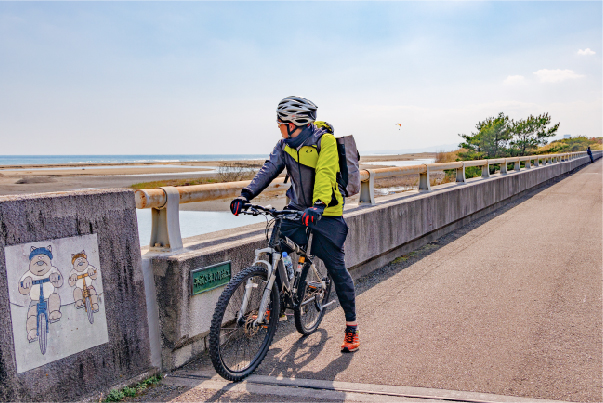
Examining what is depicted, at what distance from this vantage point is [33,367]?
2.77m

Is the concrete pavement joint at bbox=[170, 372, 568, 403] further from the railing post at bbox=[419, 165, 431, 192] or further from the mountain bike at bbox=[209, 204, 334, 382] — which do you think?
the railing post at bbox=[419, 165, 431, 192]

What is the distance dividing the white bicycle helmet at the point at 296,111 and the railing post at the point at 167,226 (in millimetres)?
1075

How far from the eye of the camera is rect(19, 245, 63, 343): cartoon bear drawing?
9.09ft

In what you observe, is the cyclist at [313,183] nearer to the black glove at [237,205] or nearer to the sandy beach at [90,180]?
the black glove at [237,205]

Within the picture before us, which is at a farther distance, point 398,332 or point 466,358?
point 398,332

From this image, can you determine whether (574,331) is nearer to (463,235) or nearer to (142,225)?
(463,235)

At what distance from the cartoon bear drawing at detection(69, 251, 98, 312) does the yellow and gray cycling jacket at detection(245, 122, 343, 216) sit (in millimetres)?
1365

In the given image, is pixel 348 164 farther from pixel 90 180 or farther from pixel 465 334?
pixel 90 180

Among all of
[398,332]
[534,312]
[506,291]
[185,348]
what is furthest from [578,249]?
[185,348]

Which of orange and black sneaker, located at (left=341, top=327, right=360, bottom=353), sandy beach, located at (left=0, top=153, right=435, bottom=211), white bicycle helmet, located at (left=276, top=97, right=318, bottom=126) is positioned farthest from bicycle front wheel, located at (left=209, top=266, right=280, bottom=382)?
sandy beach, located at (left=0, top=153, right=435, bottom=211)

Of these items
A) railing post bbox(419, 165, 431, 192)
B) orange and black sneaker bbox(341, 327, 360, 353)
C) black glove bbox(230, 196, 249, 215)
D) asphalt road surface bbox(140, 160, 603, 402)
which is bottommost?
asphalt road surface bbox(140, 160, 603, 402)

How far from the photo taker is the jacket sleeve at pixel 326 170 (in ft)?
11.9

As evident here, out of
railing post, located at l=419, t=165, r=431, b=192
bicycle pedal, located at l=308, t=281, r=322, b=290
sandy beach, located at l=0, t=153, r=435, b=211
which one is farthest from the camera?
sandy beach, located at l=0, t=153, r=435, b=211

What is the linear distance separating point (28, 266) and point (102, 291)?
0.54 m
